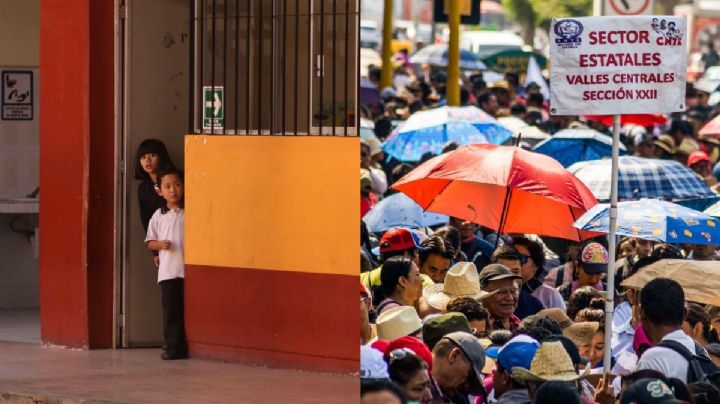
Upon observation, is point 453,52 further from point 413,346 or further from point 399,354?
point 399,354

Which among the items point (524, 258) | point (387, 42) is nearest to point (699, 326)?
point (524, 258)

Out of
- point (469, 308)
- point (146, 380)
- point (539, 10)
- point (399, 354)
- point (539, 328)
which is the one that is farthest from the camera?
point (539, 10)

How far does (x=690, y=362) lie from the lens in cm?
784

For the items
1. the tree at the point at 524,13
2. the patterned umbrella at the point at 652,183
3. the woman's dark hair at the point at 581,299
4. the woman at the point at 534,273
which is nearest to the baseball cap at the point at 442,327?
the woman's dark hair at the point at 581,299

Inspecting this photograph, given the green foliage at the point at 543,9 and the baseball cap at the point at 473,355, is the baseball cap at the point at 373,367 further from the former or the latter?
the green foliage at the point at 543,9

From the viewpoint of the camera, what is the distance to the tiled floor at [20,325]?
42.9 ft

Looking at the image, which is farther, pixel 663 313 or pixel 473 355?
pixel 663 313

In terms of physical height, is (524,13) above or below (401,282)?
above

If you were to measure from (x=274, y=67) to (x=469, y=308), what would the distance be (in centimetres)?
272

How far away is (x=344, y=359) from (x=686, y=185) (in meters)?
5.08

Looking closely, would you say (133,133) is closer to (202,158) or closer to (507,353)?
(202,158)

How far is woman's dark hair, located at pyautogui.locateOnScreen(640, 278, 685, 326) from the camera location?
8078 mm

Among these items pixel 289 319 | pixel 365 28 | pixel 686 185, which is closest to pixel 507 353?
pixel 289 319

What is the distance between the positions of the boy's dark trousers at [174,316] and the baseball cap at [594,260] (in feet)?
9.66
